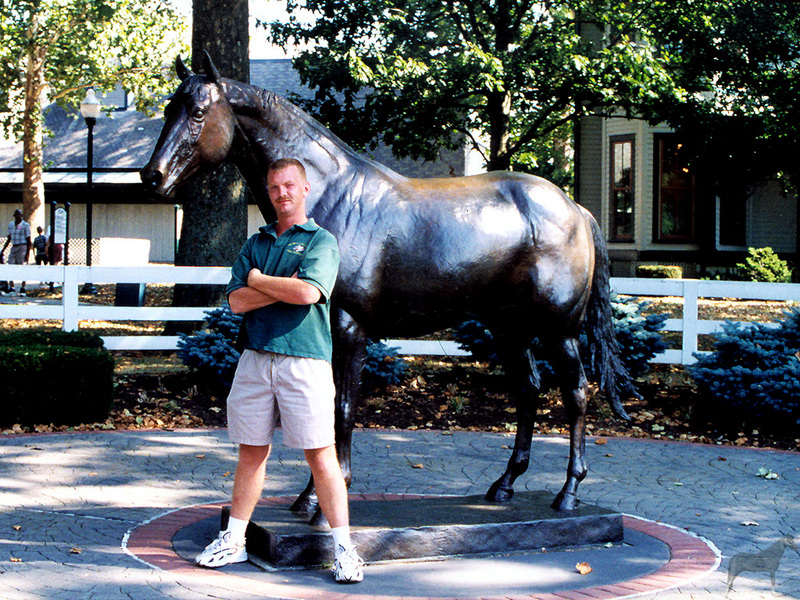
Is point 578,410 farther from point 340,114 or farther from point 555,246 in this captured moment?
point 340,114

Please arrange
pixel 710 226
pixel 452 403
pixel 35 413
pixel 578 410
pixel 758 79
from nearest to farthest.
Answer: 1. pixel 578 410
2. pixel 35 413
3. pixel 452 403
4. pixel 758 79
5. pixel 710 226

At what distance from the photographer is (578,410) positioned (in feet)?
17.8

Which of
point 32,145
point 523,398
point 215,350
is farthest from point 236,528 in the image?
point 32,145

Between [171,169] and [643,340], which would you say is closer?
[171,169]

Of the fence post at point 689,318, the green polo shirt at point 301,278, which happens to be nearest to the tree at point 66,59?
the fence post at point 689,318

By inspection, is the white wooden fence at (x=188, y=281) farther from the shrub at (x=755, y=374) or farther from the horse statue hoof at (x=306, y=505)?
the horse statue hoof at (x=306, y=505)

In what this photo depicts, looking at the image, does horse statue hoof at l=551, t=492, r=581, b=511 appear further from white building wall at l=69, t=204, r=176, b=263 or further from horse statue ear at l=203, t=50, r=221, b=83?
white building wall at l=69, t=204, r=176, b=263

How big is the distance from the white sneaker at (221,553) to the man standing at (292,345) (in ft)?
1.63

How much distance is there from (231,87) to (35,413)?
508 centimetres

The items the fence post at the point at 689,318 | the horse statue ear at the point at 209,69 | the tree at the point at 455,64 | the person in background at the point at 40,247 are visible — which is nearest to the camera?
the horse statue ear at the point at 209,69

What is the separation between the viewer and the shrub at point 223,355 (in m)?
9.72

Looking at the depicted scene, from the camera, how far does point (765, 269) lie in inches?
801

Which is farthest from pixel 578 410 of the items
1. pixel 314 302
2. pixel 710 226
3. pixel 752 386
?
pixel 710 226

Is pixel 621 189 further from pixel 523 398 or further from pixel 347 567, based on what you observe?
pixel 347 567
